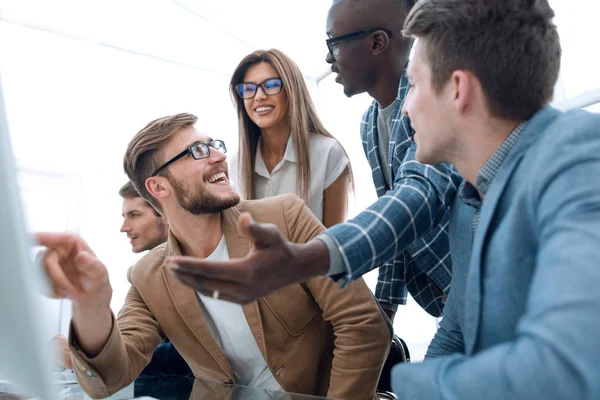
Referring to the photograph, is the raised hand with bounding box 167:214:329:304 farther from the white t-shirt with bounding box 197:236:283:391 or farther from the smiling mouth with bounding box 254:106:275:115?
the smiling mouth with bounding box 254:106:275:115

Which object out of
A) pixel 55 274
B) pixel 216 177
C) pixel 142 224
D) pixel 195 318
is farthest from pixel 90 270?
pixel 142 224

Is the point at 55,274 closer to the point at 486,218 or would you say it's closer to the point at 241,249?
the point at 486,218

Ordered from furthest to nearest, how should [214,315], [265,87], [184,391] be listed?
[265,87], [214,315], [184,391]

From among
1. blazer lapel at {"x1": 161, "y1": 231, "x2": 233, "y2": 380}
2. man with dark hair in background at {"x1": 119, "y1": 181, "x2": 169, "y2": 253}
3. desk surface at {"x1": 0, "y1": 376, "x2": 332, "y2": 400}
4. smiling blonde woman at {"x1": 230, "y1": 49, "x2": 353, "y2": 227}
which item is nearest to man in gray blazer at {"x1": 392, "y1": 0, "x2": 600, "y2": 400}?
desk surface at {"x1": 0, "y1": 376, "x2": 332, "y2": 400}

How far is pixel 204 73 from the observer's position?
6641mm

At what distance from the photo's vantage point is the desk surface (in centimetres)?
129

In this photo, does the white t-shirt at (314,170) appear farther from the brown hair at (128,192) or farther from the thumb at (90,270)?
the brown hair at (128,192)

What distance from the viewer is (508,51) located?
3.28 ft

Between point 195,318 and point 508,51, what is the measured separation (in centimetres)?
129

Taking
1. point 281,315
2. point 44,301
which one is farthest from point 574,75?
point 44,301

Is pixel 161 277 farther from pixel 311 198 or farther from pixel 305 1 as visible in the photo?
pixel 305 1

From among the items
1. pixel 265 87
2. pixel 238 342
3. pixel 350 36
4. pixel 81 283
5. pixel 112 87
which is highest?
pixel 112 87

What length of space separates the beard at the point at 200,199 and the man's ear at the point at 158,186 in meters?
0.03

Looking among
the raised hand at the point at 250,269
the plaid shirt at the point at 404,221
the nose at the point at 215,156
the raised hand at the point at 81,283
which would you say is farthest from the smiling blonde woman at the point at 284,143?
the raised hand at the point at 250,269
